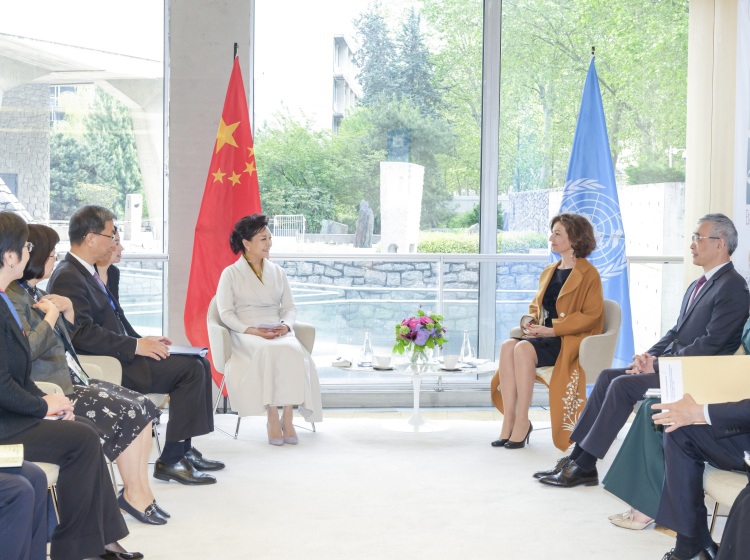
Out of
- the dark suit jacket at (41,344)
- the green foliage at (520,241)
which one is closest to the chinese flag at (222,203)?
the green foliage at (520,241)

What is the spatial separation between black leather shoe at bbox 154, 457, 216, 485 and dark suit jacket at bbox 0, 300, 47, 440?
170 centimetres

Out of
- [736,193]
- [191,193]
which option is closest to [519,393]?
[736,193]

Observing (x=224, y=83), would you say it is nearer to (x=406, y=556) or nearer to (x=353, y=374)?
(x=353, y=374)

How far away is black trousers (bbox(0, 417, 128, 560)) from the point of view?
11.2 ft

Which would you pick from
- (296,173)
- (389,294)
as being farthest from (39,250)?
(389,294)

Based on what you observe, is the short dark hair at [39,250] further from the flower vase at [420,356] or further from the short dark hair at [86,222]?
the flower vase at [420,356]

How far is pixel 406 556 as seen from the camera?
3.89 metres

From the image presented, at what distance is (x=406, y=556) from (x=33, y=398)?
161 centimetres

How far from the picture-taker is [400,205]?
7.59 m

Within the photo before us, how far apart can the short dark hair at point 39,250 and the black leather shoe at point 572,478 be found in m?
2.77

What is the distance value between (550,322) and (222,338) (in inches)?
82.1

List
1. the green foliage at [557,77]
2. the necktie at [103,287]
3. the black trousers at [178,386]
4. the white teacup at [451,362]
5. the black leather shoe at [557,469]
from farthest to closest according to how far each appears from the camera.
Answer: the green foliage at [557,77] < the white teacup at [451,362] < the black leather shoe at [557,469] < the black trousers at [178,386] < the necktie at [103,287]

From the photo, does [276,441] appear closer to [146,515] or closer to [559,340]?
[146,515]

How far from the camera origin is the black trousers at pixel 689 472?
3.59 meters
